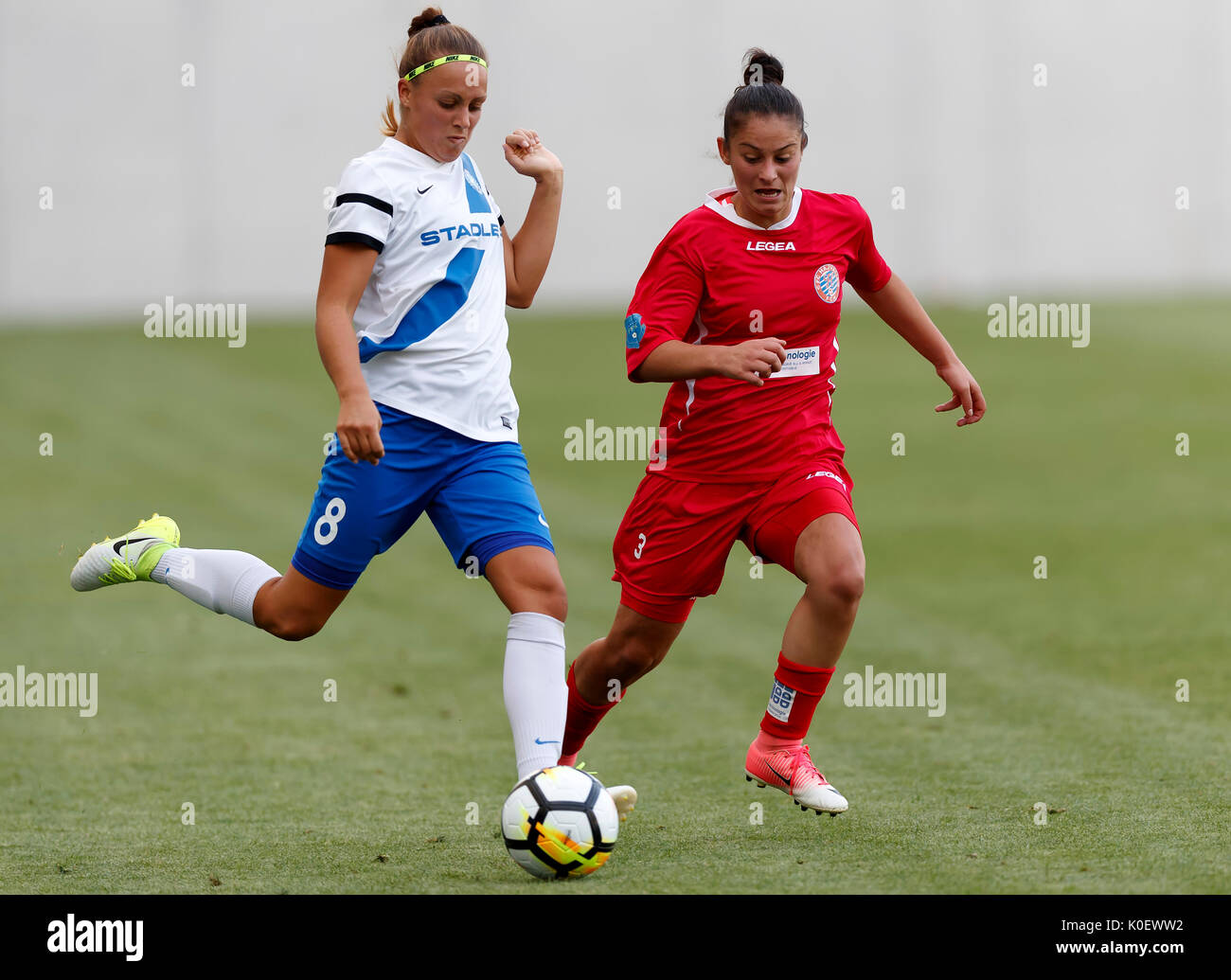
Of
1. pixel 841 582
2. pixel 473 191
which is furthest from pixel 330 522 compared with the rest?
pixel 841 582

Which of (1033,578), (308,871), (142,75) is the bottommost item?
(308,871)

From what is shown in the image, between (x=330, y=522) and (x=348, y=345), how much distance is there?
521 mm

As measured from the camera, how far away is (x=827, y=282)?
4566mm

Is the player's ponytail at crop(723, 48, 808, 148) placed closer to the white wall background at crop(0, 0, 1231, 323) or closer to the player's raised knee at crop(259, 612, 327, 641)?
the player's raised knee at crop(259, 612, 327, 641)

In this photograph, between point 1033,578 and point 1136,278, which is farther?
point 1136,278

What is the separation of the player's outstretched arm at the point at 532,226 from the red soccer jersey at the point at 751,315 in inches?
12.0

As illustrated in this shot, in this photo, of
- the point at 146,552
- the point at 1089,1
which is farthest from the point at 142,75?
the point at 146,552

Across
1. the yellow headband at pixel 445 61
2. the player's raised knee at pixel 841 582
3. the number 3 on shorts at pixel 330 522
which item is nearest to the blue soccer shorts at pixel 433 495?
the number 3 on shorts at pixel 330 522

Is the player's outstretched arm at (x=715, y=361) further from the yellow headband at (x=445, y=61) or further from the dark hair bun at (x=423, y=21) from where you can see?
the dark hair bun at (x=423, y=21)

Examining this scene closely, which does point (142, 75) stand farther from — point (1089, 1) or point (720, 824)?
point (720, 824)

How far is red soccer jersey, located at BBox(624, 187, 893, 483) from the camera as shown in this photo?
14.7ft

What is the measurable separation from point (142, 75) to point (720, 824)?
20.4 m

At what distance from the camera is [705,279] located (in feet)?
14.8

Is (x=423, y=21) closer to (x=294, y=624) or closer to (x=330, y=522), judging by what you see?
(x=330, y=522)
